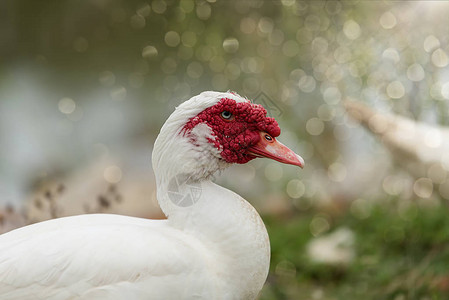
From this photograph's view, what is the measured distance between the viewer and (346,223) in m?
3.26

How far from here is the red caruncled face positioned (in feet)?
4.75

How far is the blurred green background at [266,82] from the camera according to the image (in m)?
2.94

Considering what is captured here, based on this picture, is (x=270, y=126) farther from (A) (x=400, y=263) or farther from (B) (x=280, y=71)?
(B) (x=280, y=71)

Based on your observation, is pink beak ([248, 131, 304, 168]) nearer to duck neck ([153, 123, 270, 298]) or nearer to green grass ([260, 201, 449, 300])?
duck neck ([153, 123, 270, 298])

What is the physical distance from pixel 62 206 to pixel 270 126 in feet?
6.26

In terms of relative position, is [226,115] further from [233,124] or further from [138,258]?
[138,258]

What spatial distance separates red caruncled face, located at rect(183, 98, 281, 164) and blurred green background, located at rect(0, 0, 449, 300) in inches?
57.0

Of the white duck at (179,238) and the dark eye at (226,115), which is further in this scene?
the dark eye at (226,115)

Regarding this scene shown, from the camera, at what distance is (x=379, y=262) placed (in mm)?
2791

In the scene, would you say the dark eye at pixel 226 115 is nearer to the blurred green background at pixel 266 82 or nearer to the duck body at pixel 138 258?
the duck body at pixel 138 258

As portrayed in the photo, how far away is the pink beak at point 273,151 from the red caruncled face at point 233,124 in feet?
0.05

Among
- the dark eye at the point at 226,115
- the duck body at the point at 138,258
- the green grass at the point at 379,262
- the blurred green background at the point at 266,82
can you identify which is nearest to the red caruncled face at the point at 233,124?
the dark eye at the point at 226,115

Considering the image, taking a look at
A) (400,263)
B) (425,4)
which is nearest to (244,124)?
(400,263)

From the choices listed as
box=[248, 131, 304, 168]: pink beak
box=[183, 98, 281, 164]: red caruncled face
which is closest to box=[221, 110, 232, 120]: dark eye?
box=[183, 98, 281, 164]: red caruncled face
